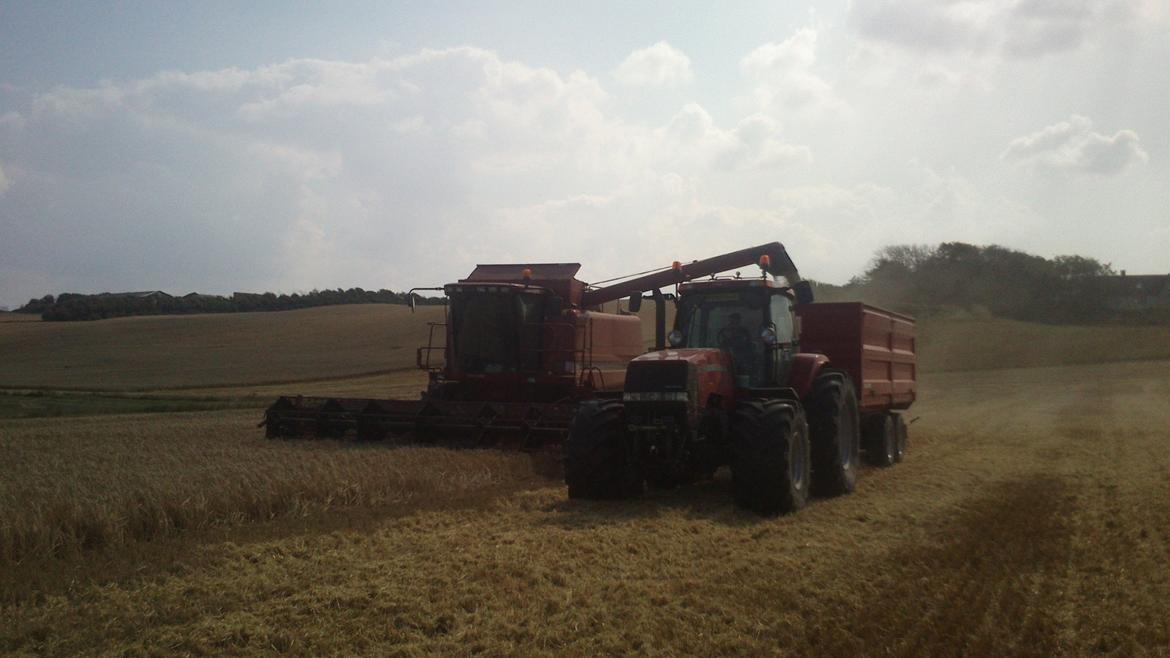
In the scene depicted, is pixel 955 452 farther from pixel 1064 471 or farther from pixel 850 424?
pixel 850 424

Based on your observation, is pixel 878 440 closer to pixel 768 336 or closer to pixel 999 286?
pixel 768 336

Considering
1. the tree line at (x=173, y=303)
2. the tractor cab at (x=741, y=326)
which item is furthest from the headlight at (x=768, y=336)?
the tree line at (x=173, y=303)

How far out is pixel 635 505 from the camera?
9.36 metres

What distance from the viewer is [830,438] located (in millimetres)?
10258

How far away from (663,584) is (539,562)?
3.25 feet

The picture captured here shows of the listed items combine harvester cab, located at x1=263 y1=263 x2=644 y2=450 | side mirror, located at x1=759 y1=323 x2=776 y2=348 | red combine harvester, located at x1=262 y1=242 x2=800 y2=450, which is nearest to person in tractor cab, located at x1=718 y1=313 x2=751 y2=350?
side mirror, located at x1=759 y1=323 x2=776 y2=348

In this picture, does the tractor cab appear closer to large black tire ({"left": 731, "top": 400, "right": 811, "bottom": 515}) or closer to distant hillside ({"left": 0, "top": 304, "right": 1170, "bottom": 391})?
large black tire ({"left": 731, "top": 400, "right": 811, "bottom": 515})

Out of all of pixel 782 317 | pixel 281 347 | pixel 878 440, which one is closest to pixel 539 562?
pixel 782 317

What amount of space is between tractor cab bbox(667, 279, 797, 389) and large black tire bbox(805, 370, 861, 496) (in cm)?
47

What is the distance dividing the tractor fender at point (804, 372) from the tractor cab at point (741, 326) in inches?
4.2

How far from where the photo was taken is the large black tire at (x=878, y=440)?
1340 cm

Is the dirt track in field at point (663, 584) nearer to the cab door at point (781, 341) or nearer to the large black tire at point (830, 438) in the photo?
the large black tire at point (830, 438)

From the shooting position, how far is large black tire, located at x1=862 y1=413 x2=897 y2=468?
13.4m

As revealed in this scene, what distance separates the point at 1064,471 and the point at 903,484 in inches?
96.1
